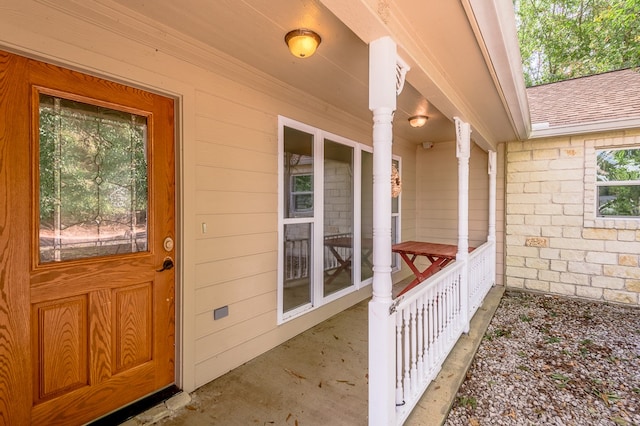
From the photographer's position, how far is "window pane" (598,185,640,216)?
13.8ft

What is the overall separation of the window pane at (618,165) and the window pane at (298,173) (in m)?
4.30

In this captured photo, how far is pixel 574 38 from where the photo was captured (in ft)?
30.6

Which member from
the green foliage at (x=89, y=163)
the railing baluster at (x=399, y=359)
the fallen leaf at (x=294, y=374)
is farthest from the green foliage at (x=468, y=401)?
the green foliage at (x=89, y=163)

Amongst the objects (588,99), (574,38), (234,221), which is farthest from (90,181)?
(574,38)

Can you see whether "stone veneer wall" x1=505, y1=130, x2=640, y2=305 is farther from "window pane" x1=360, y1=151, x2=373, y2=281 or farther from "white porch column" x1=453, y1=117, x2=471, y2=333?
"window pane" x1=360, y1=151, x2=373, y2=281

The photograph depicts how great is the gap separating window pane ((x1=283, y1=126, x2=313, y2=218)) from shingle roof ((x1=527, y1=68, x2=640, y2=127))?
3.93m

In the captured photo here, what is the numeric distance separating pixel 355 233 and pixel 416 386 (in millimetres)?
2162

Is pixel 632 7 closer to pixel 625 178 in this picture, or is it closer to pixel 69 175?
pixel 625 178

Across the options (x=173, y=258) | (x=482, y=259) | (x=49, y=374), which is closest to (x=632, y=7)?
(x=482, y=259)

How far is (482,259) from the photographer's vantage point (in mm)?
4055

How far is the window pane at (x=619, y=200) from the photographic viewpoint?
4.19 m

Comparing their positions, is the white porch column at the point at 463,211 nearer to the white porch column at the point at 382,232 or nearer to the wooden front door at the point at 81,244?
the white porch column at the point at 382,232

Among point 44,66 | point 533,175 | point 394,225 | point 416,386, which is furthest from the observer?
point 394,225

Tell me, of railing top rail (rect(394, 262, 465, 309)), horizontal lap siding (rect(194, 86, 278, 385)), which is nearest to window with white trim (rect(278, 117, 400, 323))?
horizontal lap siding (rect(194, 86, 278, 385))
